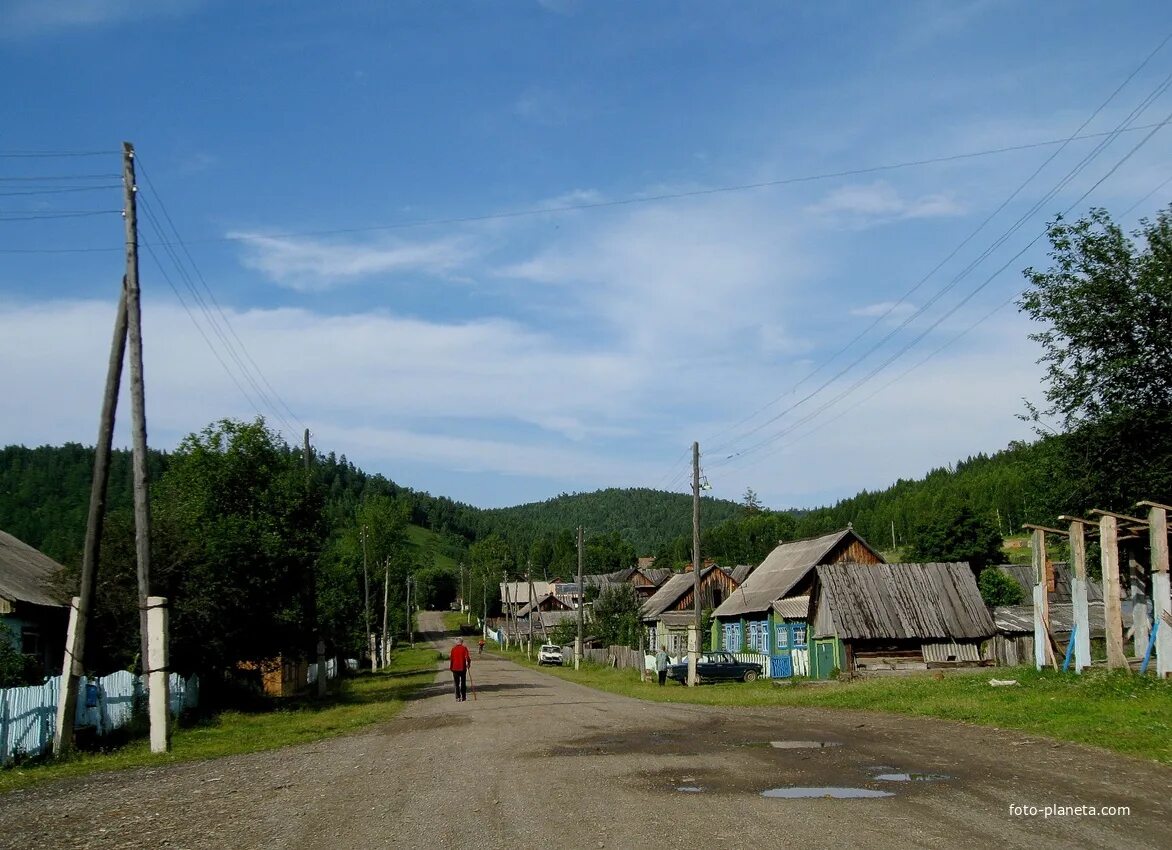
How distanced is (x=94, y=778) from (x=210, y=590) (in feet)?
36.4

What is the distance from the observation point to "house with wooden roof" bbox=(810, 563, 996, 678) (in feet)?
132

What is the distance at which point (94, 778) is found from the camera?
13945mm

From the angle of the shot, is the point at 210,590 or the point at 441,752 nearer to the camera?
the point at 441,752

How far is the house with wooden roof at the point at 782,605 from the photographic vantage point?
43853mm

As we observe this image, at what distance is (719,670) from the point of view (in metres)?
40.0

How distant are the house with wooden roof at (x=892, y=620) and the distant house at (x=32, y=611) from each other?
2714 cm

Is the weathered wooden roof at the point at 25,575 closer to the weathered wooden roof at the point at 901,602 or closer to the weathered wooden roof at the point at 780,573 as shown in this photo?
the weathered wooden roof at the point at 901,602

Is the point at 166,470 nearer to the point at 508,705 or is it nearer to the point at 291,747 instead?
the point at 508,705

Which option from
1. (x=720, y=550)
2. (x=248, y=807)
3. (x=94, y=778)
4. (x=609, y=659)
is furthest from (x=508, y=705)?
(x=720, y=550)

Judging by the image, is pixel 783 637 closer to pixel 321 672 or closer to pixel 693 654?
pixel 693 654

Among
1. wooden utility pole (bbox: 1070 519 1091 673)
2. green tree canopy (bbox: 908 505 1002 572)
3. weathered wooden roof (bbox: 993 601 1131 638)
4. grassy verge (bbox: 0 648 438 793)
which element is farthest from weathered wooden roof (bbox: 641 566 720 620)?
wooden utility pole (bbox: 1070 519 1091 673)

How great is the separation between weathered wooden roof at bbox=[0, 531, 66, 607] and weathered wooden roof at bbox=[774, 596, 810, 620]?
28773mm

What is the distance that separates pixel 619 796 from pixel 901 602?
34.1m

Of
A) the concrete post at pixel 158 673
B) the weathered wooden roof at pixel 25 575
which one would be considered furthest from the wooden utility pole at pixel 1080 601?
the weathered wooden roof at pixel 25 575
